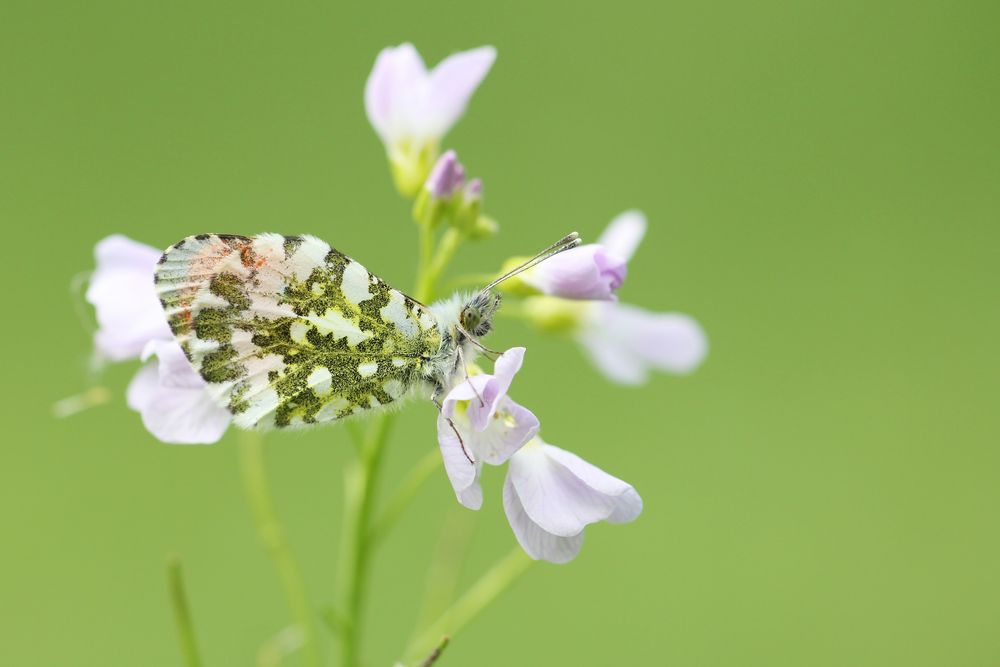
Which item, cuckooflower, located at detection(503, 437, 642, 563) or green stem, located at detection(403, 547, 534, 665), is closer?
cuckooflower, located at detection(503, 437, 642, 563)

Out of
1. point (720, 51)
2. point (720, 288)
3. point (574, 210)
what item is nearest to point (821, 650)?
point (720, 288)

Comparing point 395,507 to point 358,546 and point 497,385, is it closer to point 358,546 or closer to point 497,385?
point 358,546

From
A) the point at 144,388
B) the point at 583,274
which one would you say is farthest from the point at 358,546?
the point at 583,274

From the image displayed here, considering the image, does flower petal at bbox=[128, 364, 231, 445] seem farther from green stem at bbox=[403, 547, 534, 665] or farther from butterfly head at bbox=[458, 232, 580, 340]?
green stem at bbox=[403, 547, 534, 665]

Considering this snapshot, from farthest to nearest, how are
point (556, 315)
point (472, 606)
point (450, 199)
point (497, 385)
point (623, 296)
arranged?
point (623, 296) → point (556, 315) → point (472, 606) → point (450, 199) → point (497, 385)

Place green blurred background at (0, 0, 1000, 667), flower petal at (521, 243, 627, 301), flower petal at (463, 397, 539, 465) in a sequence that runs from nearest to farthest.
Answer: flower petal at (463, 397, 539, 465)
flower petal at (521, 243, 627, 301)
green blurred background at (0, 0, 1000, 667)

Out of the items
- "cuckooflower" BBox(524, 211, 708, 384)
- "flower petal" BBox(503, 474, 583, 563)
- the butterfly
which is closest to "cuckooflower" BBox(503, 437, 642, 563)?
"flower petal" BBox(503, 474, 583, 563)
